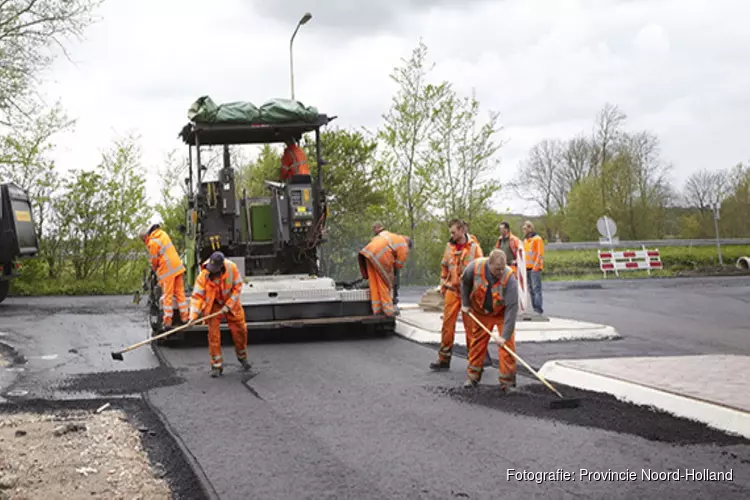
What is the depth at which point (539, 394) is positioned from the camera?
24.0ft

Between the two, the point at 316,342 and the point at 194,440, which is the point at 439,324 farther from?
the point at 194,440

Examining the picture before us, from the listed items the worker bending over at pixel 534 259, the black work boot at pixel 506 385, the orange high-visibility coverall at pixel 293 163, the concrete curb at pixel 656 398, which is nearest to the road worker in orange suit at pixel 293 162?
the orange high-visibility coverall at pixel 293 163

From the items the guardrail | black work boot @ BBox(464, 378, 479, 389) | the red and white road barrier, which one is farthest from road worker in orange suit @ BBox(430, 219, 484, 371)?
the guardrail

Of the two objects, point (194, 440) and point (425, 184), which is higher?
point (425, 184)

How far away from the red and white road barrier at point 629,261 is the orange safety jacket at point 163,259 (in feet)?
71.8

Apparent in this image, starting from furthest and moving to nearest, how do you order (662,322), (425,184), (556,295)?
(425,184) < (556,295) < (662,322)

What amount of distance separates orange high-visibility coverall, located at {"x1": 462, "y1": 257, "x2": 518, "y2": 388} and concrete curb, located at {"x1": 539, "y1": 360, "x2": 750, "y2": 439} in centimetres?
64

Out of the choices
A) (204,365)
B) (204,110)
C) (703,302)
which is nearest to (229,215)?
(204,110)

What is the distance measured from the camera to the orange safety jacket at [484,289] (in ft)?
25.2

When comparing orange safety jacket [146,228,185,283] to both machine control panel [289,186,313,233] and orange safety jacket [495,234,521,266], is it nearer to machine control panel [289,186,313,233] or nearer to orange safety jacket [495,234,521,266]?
machine control panel [289,186,313,233]

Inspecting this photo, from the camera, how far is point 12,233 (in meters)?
18.0

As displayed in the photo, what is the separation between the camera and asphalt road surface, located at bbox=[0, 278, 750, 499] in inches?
184

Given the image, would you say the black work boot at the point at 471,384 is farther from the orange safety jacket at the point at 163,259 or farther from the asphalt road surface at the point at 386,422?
the orange safety jacket at the point at 163,259

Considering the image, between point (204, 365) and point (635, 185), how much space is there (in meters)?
34.4
